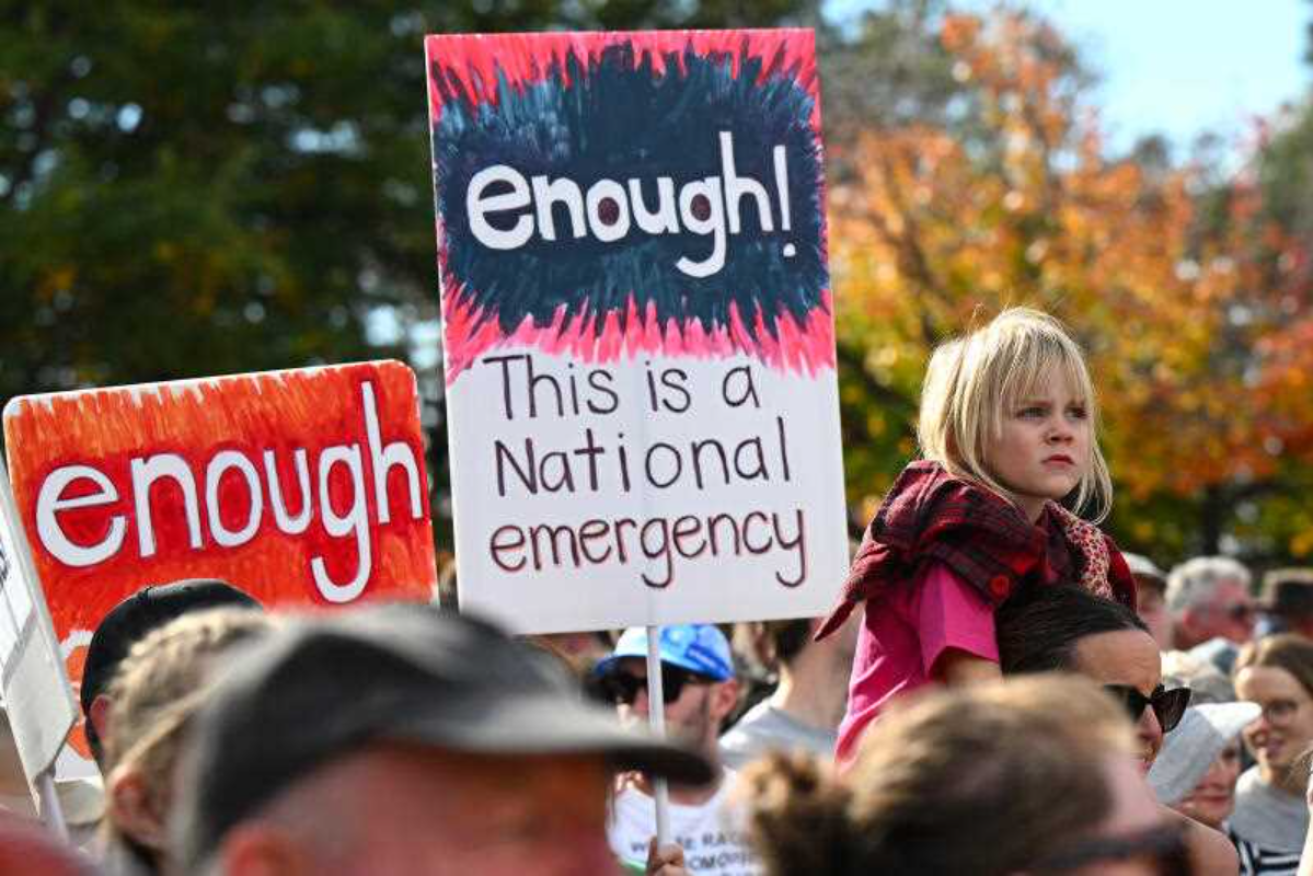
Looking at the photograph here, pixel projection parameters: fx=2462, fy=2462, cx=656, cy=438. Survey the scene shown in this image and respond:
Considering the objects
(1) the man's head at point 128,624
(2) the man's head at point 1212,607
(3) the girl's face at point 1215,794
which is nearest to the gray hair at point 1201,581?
(2) the man's head at point 1212,607

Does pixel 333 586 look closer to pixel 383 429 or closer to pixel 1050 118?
pixel 383 429

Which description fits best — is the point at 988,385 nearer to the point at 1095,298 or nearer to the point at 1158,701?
the point at 1158,701

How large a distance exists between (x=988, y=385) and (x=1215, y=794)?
2.14m

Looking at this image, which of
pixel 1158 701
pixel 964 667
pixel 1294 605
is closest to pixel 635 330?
pixel 964 667

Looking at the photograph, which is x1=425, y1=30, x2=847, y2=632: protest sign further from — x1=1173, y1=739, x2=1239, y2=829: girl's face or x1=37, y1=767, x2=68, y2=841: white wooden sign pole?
x1=1173, y1=739, x2=1239, y2=829: girl's face

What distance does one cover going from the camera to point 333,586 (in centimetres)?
507

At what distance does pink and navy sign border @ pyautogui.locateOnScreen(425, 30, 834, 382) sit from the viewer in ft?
15.8

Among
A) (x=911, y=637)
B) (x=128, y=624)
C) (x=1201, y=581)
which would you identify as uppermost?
(x=128, y=624)

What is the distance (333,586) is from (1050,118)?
57.6 ft

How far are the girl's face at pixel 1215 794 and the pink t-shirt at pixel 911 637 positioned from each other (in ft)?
6.49

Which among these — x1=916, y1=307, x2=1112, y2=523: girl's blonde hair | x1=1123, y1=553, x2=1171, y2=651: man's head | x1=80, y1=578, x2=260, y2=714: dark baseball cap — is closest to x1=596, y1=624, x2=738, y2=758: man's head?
x1=1123, y1=553, x2=1171, y2=651: man's head

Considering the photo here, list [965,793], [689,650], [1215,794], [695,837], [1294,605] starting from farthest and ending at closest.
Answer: [1294,605] < [689,650] < [1215,794] < [695,837] < [965,793]

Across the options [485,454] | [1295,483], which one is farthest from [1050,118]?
[485,454]

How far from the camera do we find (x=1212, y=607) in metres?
9.60
